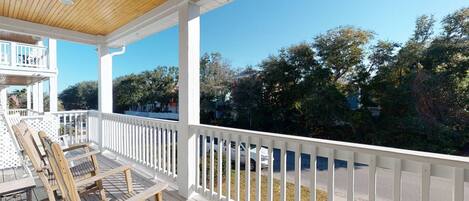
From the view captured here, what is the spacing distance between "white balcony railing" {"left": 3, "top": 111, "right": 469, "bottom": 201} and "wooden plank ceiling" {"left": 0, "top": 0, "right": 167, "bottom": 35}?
160 cm

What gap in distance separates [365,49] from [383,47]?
1.02m

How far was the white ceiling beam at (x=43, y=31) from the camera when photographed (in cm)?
416

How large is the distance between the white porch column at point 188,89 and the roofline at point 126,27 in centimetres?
21

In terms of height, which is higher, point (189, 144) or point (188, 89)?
point (188, 89)

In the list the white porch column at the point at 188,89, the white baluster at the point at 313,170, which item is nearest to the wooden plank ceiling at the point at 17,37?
the white porch column at the point at 188,89

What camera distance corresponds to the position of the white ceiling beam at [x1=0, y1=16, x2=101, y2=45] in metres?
4.16

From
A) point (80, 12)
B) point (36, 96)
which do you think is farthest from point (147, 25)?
point (36, 96)

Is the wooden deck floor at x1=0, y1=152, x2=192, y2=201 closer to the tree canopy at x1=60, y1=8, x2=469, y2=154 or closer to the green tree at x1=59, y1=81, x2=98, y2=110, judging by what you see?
the tree canopy at x1=60, y1=8, x2=469, y2=154

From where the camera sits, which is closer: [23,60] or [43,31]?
[43,31]

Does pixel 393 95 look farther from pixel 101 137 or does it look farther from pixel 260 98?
pixel 101 137

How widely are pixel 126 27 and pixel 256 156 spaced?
3.40m

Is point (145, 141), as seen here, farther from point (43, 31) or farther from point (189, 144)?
point (43, 31)

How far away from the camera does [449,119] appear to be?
1400 cm

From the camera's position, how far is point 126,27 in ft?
14.9
